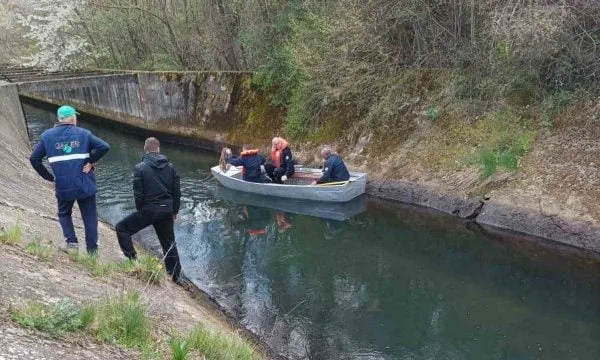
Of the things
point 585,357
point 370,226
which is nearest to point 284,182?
point 370,226

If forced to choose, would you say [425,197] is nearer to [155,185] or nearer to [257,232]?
[257,232]

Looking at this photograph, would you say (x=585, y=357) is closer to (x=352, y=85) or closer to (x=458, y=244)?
(x=458, y=244)

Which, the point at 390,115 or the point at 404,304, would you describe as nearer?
the point at 404,304

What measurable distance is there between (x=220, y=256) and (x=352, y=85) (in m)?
7.33

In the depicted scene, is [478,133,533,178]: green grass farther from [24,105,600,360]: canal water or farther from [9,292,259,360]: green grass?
[9,292,259,360]: green grass

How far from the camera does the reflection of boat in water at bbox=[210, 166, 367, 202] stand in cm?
1381

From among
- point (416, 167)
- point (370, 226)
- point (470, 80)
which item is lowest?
point (370, 226)

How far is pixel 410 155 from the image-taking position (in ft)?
48.4

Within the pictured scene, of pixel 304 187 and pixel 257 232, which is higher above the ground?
pixel 304 187

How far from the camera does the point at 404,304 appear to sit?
9164mm

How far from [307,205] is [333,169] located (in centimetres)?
139

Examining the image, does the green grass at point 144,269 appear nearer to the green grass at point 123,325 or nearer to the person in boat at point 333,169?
the green grass at point 123,325

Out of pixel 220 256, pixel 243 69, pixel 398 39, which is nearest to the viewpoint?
pixel 220 256

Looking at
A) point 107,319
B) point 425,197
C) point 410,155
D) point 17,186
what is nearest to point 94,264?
point 107,319
